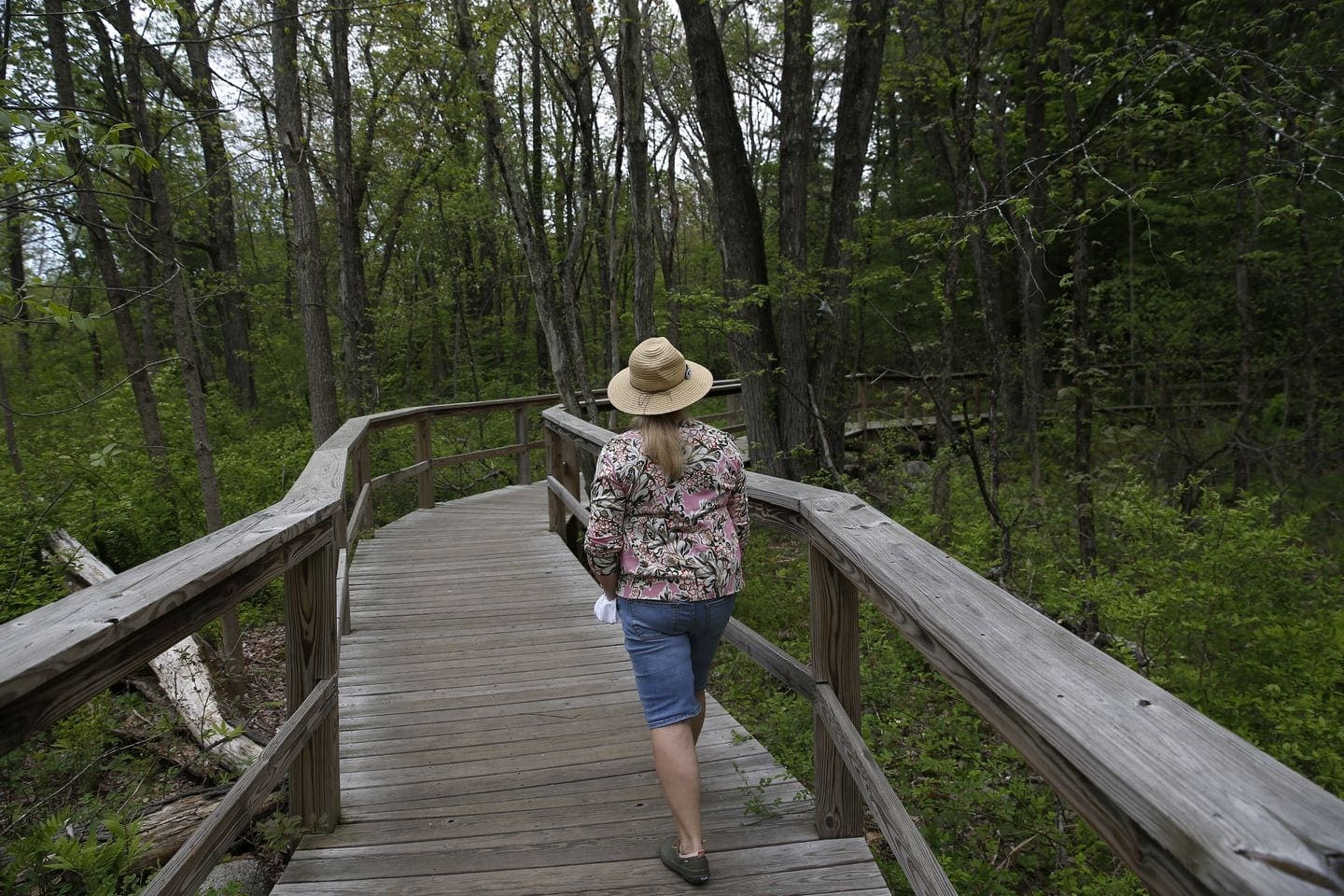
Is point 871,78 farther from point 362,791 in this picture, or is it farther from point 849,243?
point 362,791

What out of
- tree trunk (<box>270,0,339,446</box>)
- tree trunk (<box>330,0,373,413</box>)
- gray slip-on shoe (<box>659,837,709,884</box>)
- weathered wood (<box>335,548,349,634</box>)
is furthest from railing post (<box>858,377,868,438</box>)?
gray slip-on shoe (<box>659,837,709,884</box>)

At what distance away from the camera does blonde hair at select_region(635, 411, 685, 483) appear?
8.14 feet

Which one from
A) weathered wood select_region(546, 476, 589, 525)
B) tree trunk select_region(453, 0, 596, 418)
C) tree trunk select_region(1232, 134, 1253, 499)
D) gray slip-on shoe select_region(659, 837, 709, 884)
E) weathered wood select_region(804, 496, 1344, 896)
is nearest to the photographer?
weathered wood select_region(804, 496, 1344, 896)

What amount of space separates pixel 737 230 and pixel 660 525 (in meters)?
7.42

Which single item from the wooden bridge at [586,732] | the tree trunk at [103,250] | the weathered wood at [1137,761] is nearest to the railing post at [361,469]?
the wooden bridge at [586,732]

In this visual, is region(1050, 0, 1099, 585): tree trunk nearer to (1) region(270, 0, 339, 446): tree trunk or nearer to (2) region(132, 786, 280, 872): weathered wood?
(2) region(132, 786, 280, 872): weathered wood

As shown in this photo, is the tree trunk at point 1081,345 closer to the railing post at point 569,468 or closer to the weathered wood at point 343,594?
the railing post at point 569,468

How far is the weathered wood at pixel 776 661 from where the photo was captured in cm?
277

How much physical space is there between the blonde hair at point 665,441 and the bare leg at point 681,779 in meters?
0.82

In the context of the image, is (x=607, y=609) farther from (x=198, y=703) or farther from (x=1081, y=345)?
(x=1081, y=345)

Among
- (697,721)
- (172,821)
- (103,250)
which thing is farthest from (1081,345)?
(103,250)

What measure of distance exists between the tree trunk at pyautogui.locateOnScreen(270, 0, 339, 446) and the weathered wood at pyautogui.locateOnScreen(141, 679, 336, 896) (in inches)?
256

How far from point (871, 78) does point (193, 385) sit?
8087 mm

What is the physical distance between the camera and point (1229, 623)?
175 inches
